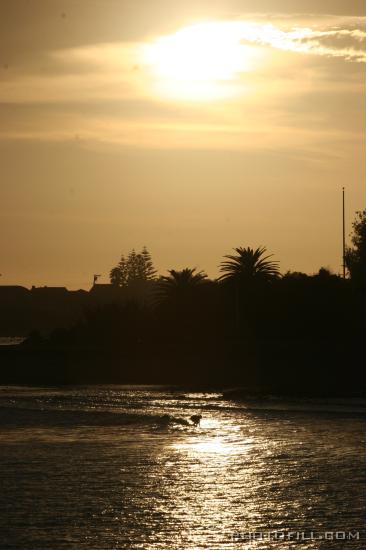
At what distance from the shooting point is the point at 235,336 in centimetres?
8831

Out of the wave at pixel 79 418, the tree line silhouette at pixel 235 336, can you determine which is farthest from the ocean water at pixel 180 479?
the tree line silhouette at pixel 235 336

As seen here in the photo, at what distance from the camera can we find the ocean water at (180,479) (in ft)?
69.3

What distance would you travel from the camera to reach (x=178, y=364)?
272 ft

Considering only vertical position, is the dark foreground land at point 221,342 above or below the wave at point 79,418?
above

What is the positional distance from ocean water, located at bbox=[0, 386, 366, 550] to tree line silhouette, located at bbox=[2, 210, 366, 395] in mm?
23134

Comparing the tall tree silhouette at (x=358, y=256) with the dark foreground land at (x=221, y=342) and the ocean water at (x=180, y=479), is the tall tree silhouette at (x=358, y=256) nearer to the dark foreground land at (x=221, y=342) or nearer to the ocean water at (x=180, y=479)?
the dark foreground land at (x=221, y=342)

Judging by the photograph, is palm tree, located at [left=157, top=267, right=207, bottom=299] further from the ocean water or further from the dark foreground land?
the ocean water

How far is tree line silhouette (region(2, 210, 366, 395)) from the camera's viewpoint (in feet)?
258

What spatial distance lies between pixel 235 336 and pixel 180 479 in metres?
60.5

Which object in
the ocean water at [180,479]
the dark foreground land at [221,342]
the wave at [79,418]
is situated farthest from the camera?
the dark foreground land at [221,342]

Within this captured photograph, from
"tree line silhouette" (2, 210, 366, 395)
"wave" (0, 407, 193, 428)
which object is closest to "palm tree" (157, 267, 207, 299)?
"tree line silhouette" (2, 210, 366, 395)

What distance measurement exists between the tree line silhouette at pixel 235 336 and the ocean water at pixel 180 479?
23.1 meters

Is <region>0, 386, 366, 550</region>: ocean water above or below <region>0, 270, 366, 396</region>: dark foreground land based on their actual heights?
below

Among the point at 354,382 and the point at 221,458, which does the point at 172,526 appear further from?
the point at 354,382
